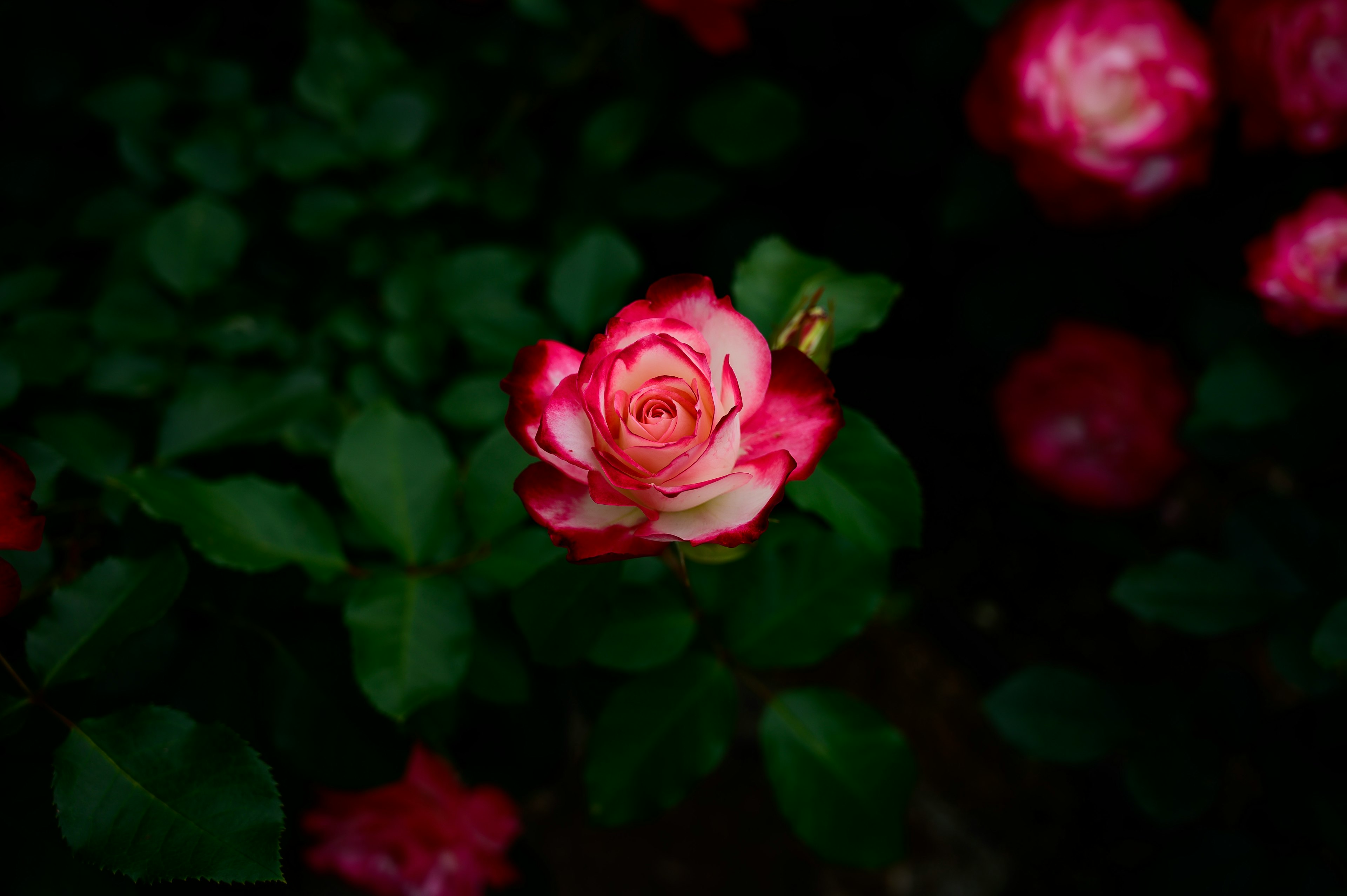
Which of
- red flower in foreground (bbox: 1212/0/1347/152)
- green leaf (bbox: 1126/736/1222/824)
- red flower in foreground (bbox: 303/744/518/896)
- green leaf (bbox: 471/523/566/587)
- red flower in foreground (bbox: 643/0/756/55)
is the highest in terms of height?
red flower in foreground (bbox: 1212/0/1347/152)

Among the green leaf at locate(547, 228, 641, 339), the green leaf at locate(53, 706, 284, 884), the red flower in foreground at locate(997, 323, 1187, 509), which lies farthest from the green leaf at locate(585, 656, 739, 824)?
the red flower in foreground at locate(997, 323, 1187, 509)

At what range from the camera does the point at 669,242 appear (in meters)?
1.32

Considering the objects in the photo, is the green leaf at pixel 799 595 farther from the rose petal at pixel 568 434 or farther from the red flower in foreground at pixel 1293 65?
the red flower in foreground at pixel 1293 65

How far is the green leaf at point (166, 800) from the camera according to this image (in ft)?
1.44

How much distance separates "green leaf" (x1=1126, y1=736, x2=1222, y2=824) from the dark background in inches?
1.8

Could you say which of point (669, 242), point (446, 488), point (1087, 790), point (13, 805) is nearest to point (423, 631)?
point (446, 488)

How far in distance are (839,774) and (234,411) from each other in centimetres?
60

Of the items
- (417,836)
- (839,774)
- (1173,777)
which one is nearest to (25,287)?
(417,836)

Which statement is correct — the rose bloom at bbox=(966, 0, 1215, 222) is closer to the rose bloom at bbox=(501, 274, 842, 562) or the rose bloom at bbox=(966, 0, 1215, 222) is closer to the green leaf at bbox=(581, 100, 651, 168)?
the green leaf at bbox=(581, 100, 651, 168)

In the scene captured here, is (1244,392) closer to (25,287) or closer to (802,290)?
(802,290)

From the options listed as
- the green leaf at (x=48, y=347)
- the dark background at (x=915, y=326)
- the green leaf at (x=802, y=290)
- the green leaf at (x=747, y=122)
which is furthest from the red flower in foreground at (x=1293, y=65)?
the green leaf at (x=48, y=347)

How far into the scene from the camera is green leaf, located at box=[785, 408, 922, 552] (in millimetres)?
491

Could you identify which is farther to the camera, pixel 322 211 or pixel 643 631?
pixel 322 211

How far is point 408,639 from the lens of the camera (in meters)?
0.54
